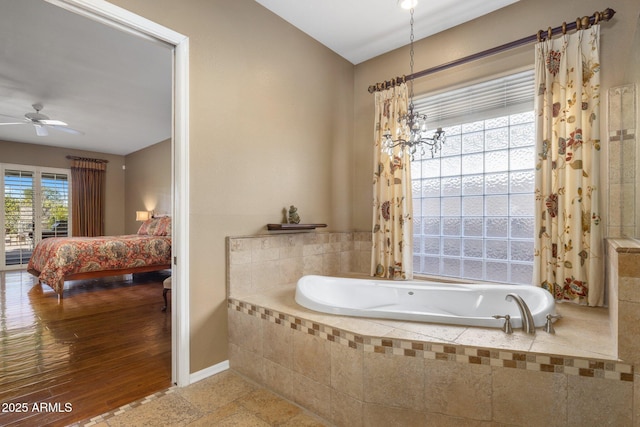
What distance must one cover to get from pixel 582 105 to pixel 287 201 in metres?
2.30

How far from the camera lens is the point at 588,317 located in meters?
1.83

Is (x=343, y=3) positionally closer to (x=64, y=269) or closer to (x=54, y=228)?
(x=64, y=269)

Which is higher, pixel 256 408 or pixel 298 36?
pixel 298 36

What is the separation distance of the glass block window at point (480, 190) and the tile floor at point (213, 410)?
73.7 inches

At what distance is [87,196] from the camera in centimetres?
726

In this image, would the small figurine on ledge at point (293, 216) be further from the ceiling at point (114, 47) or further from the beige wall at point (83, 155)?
the beige wall at point (83, 155)

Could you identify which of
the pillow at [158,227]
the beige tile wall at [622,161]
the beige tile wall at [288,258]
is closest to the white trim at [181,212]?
the beige tile wall at [288,258]

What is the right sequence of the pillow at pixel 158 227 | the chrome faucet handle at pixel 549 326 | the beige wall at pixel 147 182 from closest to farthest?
the chrome faucet handle at pixel 549 326 → the pillow at pixel 158 227 → the beige wall at pixel 147 182

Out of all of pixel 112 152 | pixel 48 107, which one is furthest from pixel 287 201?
pixel 112 152

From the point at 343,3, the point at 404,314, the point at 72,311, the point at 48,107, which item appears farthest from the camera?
the point at 48,107

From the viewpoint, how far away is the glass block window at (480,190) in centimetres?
252

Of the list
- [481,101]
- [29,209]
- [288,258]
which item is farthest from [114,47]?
[29,209]

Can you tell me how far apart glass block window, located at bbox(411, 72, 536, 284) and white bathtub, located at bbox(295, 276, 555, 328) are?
50 centimetres

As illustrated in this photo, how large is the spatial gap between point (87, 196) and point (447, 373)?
8507mm
